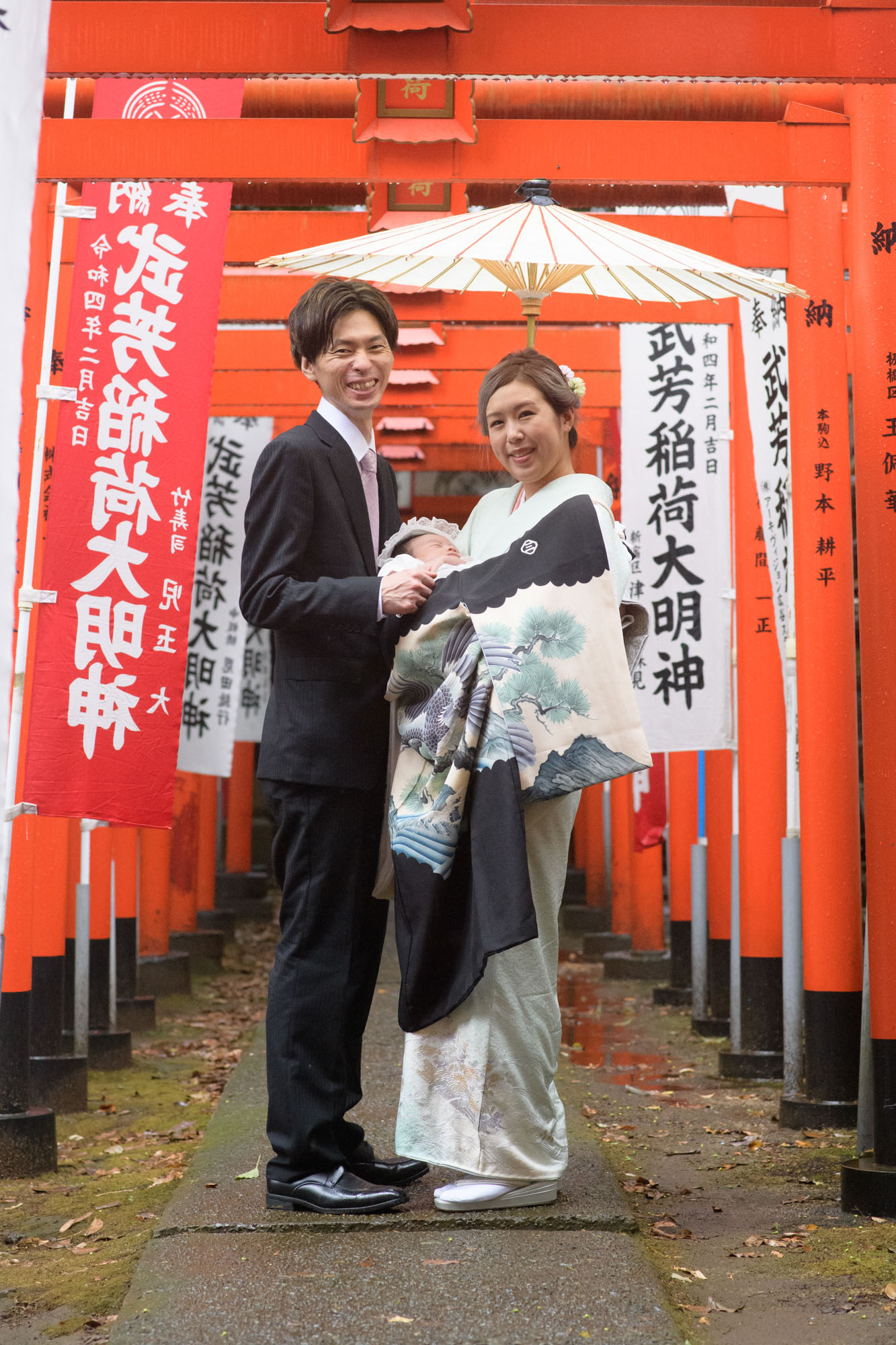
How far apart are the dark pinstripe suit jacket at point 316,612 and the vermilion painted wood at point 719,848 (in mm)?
3886

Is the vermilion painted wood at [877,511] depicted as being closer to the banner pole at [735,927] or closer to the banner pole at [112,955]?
the banner pole at [735,927]

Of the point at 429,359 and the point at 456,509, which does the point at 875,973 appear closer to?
the point at 429,359

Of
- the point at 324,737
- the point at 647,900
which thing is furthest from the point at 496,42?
the point at 647,900

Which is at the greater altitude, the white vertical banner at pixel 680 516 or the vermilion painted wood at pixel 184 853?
the white vertical banner at pixel 680 516

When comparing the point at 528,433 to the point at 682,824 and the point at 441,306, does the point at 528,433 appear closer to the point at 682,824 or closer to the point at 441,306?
the point at 441,306

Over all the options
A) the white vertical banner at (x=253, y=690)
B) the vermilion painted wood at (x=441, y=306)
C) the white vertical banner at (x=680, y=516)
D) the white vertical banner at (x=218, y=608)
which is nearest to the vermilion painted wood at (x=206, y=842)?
the white vertical banner at (x=253, y=690)

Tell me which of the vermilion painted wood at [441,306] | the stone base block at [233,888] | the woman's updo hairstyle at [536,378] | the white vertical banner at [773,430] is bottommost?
the stone base block at [233,888]

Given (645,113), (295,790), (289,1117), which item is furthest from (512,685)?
(645,113)

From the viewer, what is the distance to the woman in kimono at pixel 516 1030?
3.41m

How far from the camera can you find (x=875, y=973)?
13.1ft

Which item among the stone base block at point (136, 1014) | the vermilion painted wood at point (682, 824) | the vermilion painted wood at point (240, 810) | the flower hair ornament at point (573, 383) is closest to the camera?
the flower hair ornament at point (573, 383)

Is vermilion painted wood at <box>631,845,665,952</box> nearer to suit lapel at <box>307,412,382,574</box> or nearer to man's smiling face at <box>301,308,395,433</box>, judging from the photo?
suit lapel at <box>307,412,382,574</box>

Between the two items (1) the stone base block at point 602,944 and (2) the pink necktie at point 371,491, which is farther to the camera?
(1) the stone base block at point 602,944

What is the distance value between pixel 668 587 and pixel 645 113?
110 inches
